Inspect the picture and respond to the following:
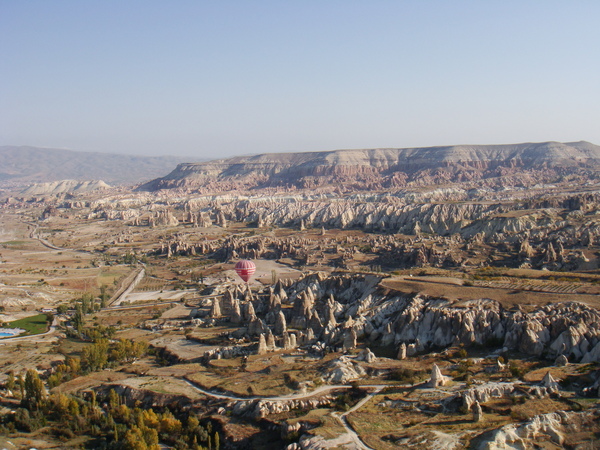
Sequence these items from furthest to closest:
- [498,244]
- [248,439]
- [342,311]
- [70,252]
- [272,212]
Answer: [272,212]
[70,252]
[498,244]
[342,311]
[248,439]

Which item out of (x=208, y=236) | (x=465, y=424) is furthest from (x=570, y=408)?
(x=208, y=236)

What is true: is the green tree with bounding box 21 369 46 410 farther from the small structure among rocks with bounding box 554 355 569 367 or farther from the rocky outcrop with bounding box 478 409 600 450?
the small structure among rocks with bounding box 554 355 569 367

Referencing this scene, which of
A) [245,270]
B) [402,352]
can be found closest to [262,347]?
[402,352]

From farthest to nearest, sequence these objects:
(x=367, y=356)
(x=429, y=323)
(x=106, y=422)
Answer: (x=429, y=323), (x=367, y=356), (x=106, y=422)

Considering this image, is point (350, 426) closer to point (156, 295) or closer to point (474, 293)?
point (474, 293)

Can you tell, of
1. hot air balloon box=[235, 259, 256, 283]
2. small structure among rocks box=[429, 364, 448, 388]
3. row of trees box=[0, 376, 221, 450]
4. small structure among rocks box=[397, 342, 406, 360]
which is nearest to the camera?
row of trees box=[0, 376, 221, 450]

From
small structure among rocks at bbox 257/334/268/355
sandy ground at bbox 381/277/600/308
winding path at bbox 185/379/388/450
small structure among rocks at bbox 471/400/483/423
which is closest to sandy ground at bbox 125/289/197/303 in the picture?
small structure among rocks at bbox 257/334/268/355

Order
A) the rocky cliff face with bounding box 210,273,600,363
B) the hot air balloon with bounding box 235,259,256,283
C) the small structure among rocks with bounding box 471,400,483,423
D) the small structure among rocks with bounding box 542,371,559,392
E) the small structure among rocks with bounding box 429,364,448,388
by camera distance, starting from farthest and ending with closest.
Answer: the hot air balloon with bounding box 235,259,256,283 → the rocky cliff face with bounding box 210,273,600,363 → the small structure among rocks with bounding box 429,364,448,388 → the small structure among rocks with bounding box 542,371,559,392 → the small structure among rocks with bounding box 471,400,483,423

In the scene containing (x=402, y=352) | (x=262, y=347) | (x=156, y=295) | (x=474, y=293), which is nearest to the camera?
(x=402, y=352)

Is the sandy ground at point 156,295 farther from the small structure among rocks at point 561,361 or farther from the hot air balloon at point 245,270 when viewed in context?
the small structure among rocks at point 561,361

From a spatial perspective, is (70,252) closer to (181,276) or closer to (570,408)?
(181,276)

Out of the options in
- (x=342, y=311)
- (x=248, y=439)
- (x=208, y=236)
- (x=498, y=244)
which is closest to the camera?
(x=248, y=439)
